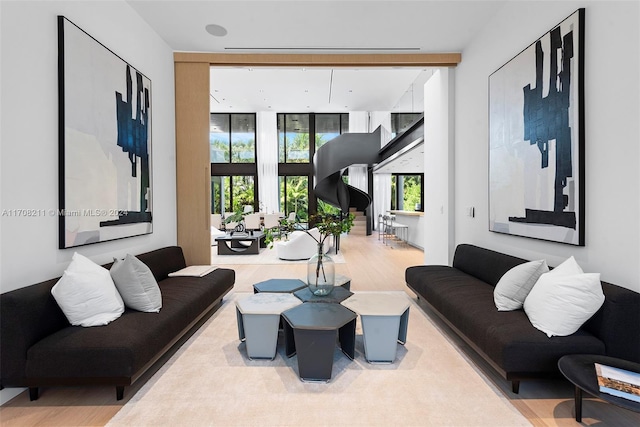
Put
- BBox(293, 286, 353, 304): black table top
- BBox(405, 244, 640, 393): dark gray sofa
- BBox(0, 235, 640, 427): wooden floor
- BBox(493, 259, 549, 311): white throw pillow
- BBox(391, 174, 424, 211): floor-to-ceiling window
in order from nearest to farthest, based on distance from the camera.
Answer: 1. BBox(0, 235, 640, 427): wooden floor
2. BBox(405, 244, 640, 393): dark gray sofa
3. BBox(493, 259, 549, 311): white throw pillow
4. BBox(293, 286, 353, 304): black table top
5. BBox(391, 174, 424, 211): floor-to-ceiling window

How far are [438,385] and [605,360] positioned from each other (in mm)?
956

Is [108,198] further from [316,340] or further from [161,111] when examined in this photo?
[316,340]

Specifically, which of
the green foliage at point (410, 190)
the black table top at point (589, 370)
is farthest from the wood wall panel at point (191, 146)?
the green foliage at point (410, 190)

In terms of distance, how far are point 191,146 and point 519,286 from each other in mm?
4293

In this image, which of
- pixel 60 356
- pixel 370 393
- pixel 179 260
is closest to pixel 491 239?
pixel 370 393

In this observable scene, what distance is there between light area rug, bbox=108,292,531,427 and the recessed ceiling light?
366cm

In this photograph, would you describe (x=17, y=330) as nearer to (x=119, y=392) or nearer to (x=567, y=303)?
(x=119, y=392)

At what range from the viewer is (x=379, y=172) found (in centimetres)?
1302

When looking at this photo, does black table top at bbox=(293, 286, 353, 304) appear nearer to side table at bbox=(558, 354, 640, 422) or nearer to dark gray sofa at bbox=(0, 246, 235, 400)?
dark gray sofa at bbox=(0, 246, 235, 400)

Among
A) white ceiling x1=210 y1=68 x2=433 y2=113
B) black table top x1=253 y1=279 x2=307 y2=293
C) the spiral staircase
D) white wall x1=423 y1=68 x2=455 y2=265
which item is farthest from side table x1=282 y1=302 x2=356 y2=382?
the spiral staircase

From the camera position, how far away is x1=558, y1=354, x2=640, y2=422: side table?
1568 mm

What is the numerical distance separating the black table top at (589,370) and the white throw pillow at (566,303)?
0.20 meters

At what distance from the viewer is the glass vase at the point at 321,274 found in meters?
3.02

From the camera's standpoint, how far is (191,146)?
4.65m
